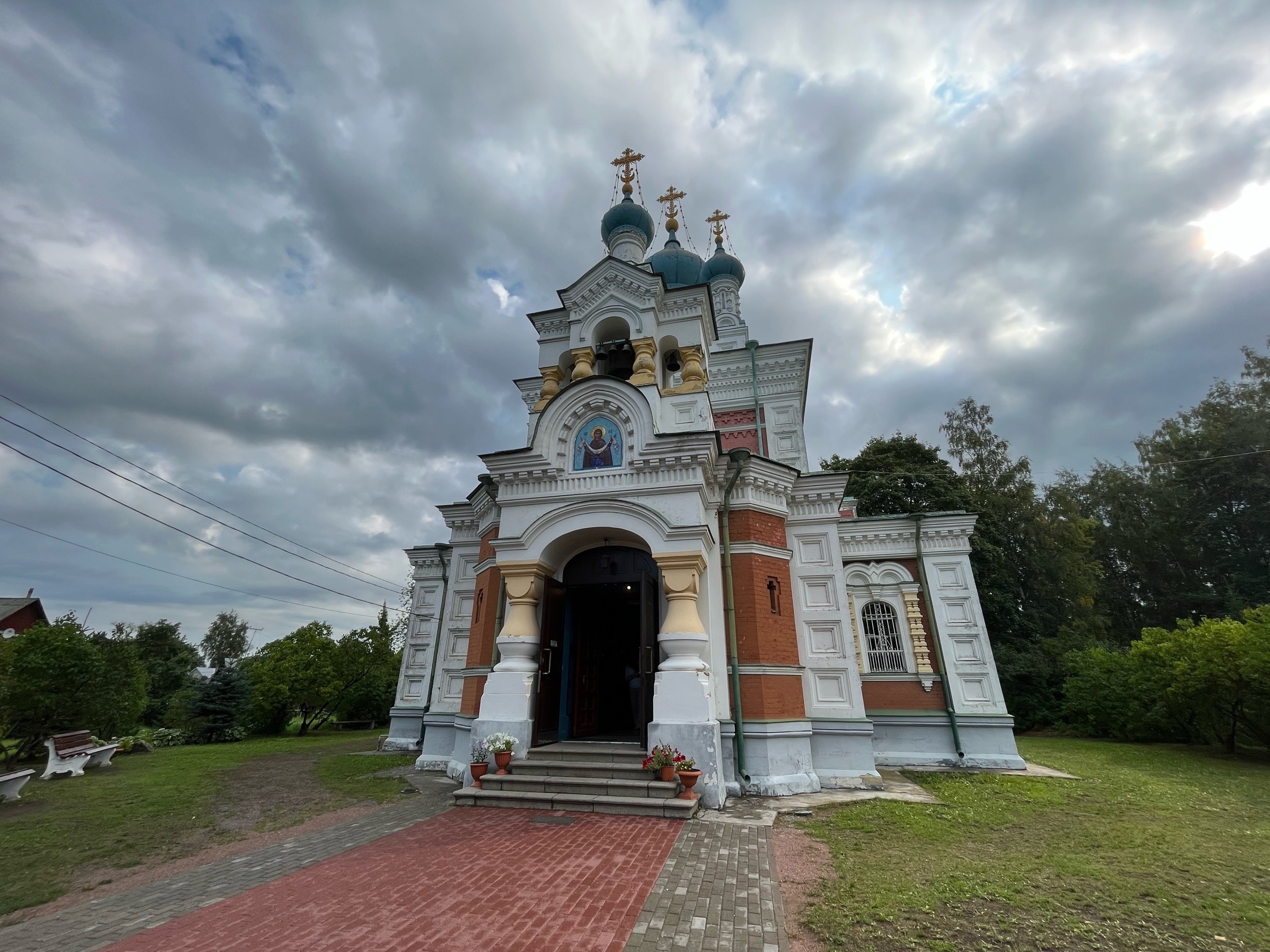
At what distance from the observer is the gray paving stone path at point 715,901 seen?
3.59 meters

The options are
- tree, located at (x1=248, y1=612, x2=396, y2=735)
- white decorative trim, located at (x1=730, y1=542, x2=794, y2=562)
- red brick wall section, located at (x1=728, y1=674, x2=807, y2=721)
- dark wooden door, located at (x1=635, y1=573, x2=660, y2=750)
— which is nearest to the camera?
dark wooden door, located at (x1=635, y1=573, x2=660, y2=750)

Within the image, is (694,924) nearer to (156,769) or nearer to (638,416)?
(638,416)

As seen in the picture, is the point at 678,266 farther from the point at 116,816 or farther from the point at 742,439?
the point at 116,816

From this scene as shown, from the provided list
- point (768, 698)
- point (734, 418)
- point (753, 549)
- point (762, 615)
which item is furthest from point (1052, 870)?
point (734, 418)

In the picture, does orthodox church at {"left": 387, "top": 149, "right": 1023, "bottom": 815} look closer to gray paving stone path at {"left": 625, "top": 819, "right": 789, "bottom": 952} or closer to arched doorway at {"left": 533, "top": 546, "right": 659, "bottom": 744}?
arched doorway at {"left": 533, "top": 546, "right": 659, "bottom": 744}

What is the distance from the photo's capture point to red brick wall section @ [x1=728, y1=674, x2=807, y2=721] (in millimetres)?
8547

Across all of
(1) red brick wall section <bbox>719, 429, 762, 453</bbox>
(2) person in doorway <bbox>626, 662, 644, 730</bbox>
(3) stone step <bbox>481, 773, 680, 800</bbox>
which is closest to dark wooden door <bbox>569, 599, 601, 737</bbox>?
(2) person in doorway <bbox>626, 662, 644, 730</bbox>

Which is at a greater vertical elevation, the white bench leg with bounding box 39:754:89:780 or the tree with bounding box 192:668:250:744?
the tree with bounding box 192:668:250:744

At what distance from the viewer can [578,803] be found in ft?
22.4

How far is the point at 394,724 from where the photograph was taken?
13875 millimetres

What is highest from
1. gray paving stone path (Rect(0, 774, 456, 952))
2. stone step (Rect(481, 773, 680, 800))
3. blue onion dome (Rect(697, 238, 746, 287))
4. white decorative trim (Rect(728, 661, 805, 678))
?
blue onion dome (Rect(697, 238, 746, 287))

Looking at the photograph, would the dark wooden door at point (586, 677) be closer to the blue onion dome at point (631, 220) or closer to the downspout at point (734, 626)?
the downspout at point (734, 626)

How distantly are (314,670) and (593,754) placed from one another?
1708cm

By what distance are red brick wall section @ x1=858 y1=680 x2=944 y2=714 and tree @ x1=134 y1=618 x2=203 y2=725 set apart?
28.1 m
